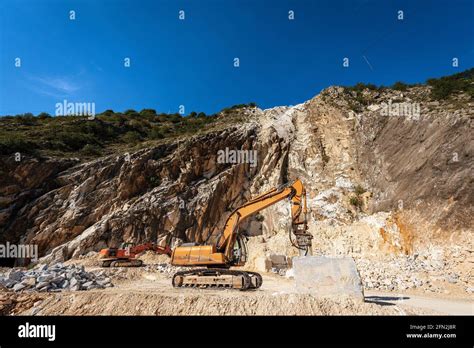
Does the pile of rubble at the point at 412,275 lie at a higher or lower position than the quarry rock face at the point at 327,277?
lower

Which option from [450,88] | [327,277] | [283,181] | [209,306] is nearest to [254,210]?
[327,277]

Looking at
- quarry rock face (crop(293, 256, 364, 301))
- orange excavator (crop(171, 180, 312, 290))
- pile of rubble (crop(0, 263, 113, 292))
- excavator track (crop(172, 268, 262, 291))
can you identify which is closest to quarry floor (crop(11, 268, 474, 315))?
quarry rock face (crop(293, 256, 364, 301))

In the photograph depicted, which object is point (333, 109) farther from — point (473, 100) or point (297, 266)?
point (297, 266)

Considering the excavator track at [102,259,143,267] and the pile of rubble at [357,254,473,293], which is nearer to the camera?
the pile of rubble at [357,254,473,293]

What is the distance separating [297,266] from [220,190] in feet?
60.4

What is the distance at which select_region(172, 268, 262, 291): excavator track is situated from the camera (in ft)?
33.3

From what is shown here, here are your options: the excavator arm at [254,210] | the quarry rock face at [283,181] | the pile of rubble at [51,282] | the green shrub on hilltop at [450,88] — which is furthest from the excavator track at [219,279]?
the green shrub on hilltop at [450,88]

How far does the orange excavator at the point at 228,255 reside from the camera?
10234mm

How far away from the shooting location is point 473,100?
18984 mm

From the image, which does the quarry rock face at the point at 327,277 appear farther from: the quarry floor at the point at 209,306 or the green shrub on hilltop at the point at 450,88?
the green shrub on hilltop at the point at 450,88

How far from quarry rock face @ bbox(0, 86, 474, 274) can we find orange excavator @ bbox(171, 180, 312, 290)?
8170mm

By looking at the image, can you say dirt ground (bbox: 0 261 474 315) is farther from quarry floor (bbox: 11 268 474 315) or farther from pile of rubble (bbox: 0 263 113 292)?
pile of rubble (bbox: 0 263 113 292)

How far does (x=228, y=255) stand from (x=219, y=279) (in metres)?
0.94
